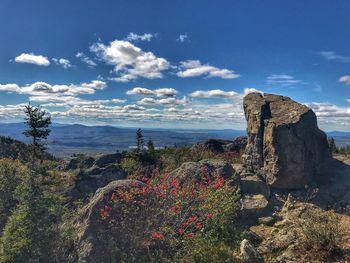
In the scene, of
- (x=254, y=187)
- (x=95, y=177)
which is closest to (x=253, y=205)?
(x=254, y=187)

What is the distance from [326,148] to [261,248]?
11424mm

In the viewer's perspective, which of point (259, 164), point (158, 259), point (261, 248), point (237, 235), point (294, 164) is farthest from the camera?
point (259, 164)

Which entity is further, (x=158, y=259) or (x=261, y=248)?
(x=261, y=248)

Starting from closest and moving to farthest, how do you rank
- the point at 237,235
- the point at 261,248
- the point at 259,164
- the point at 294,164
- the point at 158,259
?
the point at 158,259
the point at 261,248
the point at 237,235
the point at 294,164
the point at 259,164

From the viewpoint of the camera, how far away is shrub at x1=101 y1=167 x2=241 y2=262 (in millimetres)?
10047

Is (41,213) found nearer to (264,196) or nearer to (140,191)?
(140,191)

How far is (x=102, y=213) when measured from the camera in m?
10.5

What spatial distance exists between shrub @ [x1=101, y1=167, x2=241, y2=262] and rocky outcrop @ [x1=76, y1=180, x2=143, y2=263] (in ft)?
0.41

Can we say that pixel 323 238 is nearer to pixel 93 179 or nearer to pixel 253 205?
pixel 253 205

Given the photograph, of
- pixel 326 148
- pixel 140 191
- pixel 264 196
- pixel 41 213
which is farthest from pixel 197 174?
pixel 326 148

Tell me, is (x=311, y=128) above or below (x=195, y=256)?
above

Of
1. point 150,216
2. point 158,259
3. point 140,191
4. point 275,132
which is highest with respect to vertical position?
point 275,132

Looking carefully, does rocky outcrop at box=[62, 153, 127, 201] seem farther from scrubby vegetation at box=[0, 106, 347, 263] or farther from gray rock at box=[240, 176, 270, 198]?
gray rock at box=[240, 176, 270, 198]

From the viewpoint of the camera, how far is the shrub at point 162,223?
10.0 meters
